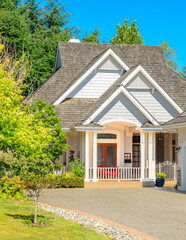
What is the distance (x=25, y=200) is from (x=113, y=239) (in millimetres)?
7835

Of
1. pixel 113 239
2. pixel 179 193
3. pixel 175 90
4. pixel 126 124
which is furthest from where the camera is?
pixel 175 90

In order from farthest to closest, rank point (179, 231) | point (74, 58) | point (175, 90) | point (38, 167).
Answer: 1. point (74, 58)
2. point (175, 90)
3. point (38, 167)
4. point (179, 231)

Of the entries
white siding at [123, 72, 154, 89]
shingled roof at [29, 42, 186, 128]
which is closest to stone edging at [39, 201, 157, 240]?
shingled roof at [29, 42, 186, 128]

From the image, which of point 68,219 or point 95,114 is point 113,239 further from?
point 95,114

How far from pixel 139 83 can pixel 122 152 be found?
5.11m

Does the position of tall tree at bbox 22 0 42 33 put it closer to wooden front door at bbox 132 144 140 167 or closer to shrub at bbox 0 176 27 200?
wooden front door at bbox 132 144 140 167

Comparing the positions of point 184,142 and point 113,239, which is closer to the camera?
point 113,239

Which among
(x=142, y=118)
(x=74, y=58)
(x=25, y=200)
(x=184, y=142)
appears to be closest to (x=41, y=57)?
(x=74, y=58)

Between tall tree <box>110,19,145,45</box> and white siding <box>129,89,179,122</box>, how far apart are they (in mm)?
27159

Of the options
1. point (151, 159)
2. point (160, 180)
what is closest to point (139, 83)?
point (151, 159)

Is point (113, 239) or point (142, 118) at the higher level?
point (142, 118)

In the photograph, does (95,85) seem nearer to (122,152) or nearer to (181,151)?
(122,152)

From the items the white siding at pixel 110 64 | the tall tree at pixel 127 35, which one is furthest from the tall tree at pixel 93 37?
the white siding at pixel 110 64

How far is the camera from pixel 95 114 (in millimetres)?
28469
